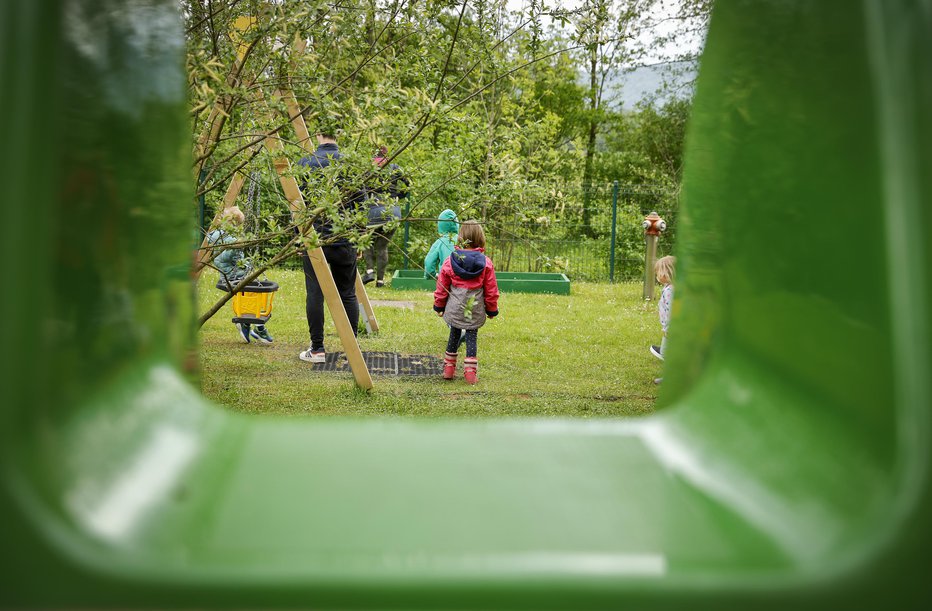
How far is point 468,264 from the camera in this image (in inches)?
228

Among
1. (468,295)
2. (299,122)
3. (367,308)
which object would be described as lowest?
(367,308)

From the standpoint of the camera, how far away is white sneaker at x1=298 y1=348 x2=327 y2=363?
20.1 ft

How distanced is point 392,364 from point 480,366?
63 centimetres

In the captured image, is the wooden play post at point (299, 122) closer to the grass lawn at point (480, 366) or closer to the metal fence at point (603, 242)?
the grass lawn at point (480, 366)

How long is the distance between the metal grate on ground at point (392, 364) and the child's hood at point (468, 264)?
0.72 m

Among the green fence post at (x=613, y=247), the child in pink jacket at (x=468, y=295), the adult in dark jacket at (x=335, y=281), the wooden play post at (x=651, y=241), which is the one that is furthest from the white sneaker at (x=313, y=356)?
the green fence post at (x=613, y=247)

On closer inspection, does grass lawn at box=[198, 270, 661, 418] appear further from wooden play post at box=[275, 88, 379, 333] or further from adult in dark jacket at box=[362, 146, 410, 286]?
adult in dark jacket at box=[362, 146, 410, 286]

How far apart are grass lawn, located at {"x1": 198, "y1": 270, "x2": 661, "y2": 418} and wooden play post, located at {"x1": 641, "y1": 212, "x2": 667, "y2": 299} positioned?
0.56 m

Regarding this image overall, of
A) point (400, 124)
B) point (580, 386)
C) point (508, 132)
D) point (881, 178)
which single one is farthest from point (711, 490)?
point (580, 386)

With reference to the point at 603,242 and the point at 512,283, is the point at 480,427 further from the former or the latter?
the point at 603,242

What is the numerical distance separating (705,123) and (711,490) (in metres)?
0.56

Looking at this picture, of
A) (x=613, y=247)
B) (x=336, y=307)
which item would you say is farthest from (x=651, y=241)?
(x=336, y=307)

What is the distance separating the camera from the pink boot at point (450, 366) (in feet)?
18.9

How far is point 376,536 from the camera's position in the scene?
638 mm
